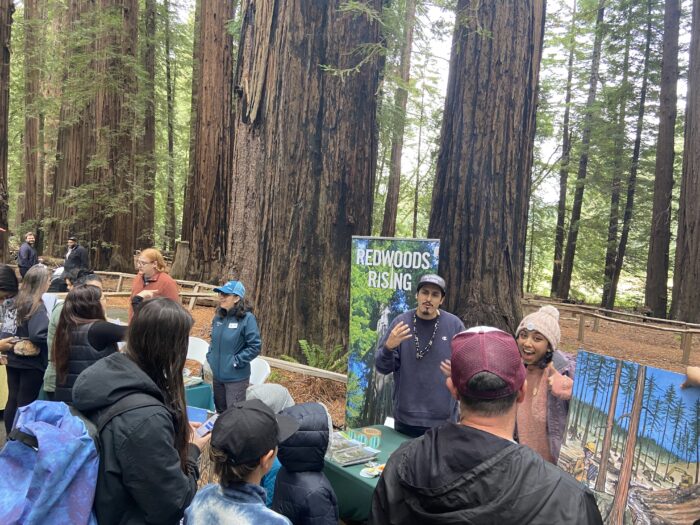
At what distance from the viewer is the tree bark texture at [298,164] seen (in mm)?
6594

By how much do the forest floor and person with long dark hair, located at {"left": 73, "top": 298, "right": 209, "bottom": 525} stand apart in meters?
3.55

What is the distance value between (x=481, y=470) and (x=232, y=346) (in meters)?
3.58

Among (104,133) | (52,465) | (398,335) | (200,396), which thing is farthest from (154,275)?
(104,133)

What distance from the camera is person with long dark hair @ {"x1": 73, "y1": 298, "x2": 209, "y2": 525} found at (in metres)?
1.85

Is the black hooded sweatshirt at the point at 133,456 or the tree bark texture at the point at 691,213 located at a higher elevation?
the tree bark texture at the point at 691,213

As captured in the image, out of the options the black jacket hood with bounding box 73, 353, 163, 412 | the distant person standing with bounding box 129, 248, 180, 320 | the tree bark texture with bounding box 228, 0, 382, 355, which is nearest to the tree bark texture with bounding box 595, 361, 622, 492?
the black jacket hood with bounding box 73, 353, 163, 412

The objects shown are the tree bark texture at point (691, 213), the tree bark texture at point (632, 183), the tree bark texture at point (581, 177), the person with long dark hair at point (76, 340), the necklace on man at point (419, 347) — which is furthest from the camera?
the tree bark texture at point (581, 177)

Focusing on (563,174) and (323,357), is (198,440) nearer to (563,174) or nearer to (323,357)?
(323,357)

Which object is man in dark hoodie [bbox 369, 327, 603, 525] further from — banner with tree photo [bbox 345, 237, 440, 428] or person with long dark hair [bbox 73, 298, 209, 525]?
banner with tree photo [bbox 345, 237, 440, 428]

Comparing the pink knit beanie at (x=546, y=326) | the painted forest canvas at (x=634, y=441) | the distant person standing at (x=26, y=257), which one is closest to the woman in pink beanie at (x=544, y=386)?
the pink knit beanie at (x=546, y=326)

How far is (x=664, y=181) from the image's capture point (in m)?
14.8

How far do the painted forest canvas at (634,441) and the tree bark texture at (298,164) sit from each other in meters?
4.39

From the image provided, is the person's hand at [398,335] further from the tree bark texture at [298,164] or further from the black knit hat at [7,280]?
the black knit hat at [7,280]

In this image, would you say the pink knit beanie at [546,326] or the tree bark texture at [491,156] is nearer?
the pink knit beanie at [546,326]
